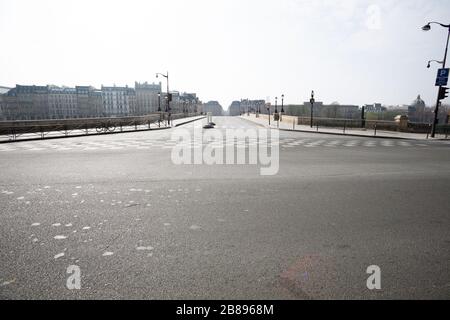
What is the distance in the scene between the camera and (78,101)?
5251 inches

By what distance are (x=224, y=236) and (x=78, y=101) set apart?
509 ft

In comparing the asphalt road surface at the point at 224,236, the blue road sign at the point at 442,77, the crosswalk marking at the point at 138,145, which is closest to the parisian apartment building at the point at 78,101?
the crosswalk marking at the point at 138,145

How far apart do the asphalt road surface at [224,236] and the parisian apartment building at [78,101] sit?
3743 inches

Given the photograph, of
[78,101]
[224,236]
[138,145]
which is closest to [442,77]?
[138,145]

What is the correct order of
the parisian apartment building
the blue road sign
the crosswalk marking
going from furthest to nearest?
1. the parisian apartment building
2. the blue road sign
3. the crosswalk marking

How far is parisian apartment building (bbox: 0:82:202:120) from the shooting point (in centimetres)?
11550

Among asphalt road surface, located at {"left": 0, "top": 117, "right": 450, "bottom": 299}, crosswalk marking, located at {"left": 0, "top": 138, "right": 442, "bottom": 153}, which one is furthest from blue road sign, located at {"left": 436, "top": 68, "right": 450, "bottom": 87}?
asphalt road surface, located at {"left": 0, "top": 117, "right": 450, "bottom": 299}

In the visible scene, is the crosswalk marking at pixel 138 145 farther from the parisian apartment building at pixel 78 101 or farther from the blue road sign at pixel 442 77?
the parisian apartment building at pixel 78 101

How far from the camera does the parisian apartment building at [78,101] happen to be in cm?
11550

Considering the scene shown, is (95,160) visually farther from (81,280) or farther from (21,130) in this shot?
(21,130)

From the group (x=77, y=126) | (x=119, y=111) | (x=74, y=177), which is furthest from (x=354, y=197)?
(x=119, y=111)

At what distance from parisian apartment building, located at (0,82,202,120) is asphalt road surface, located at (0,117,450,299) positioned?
9507cm

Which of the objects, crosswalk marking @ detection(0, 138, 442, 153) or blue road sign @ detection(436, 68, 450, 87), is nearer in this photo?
crosswalk marking @ detection(0, 138, 442, 153)

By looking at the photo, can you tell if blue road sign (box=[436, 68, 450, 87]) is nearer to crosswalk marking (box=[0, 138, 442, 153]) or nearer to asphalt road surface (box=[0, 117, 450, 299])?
crosswalk marking (box=[0, 138, 442, 153])
